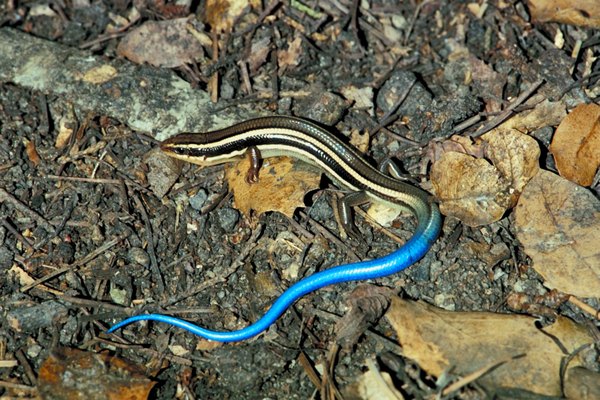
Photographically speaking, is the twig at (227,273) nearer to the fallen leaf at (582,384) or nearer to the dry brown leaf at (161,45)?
the dry brown leaf at (161,45)

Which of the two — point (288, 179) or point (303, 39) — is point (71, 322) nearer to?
point (288, 179)

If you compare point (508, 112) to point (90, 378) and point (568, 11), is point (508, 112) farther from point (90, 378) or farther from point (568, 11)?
point (90, 378)

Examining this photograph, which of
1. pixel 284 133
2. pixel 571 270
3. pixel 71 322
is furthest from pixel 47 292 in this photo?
pixel 571 270

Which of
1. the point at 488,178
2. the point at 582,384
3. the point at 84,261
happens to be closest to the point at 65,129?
the point at 84,261

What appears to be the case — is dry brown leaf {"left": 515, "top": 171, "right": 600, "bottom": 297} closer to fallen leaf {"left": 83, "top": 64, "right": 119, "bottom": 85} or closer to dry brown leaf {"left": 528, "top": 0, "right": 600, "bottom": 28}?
dry brown leaf {"left": 528, "top": 0, "right": 600, "bottom": 28}

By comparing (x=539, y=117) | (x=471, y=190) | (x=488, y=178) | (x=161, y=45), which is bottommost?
(x=161, y=45)

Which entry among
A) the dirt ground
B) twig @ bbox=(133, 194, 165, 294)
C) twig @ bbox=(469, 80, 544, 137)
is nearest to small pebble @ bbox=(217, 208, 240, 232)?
the dirt ground
